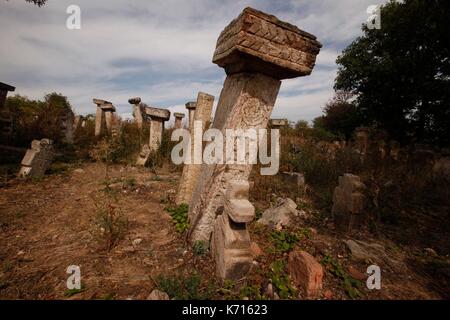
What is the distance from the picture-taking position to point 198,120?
13.6 ft

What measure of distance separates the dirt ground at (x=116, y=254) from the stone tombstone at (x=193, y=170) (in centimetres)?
41

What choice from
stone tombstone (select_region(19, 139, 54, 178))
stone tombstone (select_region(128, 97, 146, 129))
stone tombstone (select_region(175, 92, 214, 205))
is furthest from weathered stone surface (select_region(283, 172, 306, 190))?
stone tombstone (select_region(128, 97, 146, 129))

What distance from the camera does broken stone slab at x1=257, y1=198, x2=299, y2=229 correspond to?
10.8 ft

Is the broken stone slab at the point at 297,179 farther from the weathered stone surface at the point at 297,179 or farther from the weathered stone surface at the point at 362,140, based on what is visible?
the weathered stone surface at the point at 362,140

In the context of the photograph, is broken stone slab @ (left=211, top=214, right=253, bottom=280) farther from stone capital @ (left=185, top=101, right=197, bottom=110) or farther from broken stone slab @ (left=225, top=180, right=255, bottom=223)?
stone capital @ (left=185, top=101, right=197, bottom=110)

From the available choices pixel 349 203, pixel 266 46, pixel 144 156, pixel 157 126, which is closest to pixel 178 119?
pixel 157 126

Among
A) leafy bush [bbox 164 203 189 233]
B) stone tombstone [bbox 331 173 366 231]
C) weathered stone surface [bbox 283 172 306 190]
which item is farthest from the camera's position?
weathered stone surface [bbox 283 172 306 190]

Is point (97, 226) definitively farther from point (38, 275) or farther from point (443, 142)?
point (443, 142)

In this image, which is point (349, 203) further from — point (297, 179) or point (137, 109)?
point (137, 109)

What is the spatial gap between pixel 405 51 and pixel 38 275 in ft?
56.7

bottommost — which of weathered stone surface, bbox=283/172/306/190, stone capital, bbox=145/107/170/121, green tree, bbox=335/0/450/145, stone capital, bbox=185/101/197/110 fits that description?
weathered stone surface, bbox=283/172/306/190

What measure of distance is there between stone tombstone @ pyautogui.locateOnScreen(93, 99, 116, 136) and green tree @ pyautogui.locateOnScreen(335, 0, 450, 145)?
14118 millimetres

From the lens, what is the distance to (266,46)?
208 centimetres

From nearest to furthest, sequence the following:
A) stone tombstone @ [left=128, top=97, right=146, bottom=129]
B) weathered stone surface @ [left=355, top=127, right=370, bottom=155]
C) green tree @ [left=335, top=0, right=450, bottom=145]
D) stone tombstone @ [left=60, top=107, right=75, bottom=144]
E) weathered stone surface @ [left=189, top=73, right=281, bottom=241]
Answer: weathered stone surface @ [left=189, top=73, right=281, bottom=241] → stone tombstone @ [left=60, top=107, right=75, bottom=144] → weathered stone surface @ [left=355, top=127, right=370, bottom=155] → stone tombstone @ [left=128, top=97, right=146, bottom=129] → green tree @ [left=335, top=0, right=450, bottom=145]
